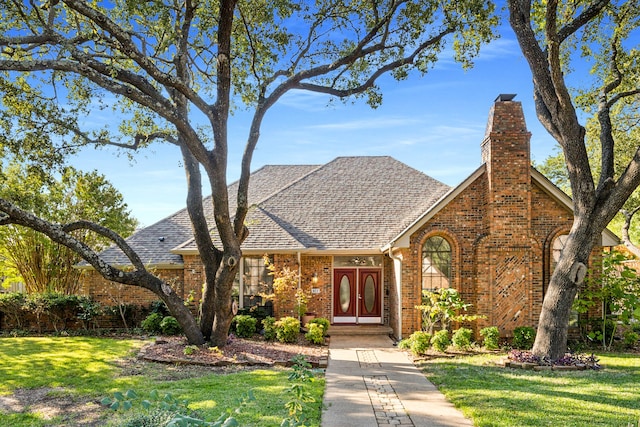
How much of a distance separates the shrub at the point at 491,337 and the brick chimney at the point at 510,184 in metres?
2.62

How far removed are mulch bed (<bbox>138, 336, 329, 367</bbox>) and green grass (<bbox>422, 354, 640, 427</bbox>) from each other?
11.0 feet

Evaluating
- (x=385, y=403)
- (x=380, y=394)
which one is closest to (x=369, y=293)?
(x=380, y=394)

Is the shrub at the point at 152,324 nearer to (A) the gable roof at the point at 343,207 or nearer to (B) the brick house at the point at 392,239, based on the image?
(B) the brick house at the point at 392,239

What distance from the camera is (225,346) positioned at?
12.9 meters

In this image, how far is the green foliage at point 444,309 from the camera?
13.8 m

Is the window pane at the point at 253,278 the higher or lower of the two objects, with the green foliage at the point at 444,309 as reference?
higher

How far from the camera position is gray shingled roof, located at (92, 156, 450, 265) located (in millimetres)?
17219

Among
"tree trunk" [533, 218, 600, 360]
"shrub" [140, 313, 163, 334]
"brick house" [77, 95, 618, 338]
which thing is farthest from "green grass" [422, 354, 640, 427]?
"shrub" [140, 313, 163, 334]

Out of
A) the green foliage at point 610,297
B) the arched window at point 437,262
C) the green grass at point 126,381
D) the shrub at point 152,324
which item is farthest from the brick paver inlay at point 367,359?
the shrub at point 152,324

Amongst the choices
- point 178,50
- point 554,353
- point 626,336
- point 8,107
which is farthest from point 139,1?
point 626,336

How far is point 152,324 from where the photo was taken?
52.1 feet

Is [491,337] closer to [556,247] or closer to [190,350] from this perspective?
[556,247]

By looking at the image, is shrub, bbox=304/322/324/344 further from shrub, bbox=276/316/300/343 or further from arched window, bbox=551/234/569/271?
arched window, bbox=551/234/569/271

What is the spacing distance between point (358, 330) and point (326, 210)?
485cm
